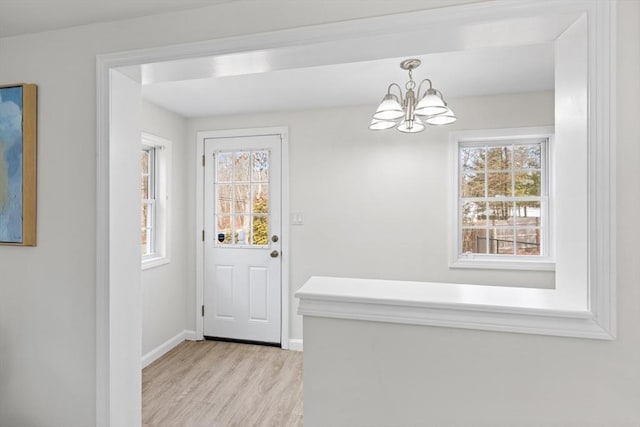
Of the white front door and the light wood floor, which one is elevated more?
the white front door

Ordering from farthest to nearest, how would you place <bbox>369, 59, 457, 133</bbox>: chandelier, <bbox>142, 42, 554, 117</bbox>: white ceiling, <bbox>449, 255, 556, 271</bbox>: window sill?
<bbox>449, 255, 556, 271</bbox>: window sill, <bbox>142, 42, 554, 117</bbox>: white ceiling, <bbox>369, 59, 457, 133</bbox>: chandelier

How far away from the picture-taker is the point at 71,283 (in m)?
1.69

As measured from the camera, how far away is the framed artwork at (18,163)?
1699 mm

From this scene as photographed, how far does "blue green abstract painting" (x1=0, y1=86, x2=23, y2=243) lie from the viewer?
1.71 m

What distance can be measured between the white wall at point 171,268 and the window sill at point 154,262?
4 centimetres

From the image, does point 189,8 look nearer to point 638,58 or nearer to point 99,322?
point 99,322

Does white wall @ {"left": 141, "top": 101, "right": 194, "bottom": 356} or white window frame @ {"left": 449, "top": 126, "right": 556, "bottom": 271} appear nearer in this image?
white window frame @ {"left": 449, "top": 126, "right": 556, "bottom": 271}

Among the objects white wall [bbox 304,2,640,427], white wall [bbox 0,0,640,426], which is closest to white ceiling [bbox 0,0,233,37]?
white wall [bbox 0,0,640,426]

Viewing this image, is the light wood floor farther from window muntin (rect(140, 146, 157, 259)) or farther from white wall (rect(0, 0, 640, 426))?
window muntin (rect(140, 146, 157, 259))

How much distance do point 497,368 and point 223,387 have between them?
2.12 m

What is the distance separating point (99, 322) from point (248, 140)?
221 centimetres

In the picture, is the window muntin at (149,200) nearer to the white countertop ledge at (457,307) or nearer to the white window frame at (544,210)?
the white countertop ledge at (457,307)

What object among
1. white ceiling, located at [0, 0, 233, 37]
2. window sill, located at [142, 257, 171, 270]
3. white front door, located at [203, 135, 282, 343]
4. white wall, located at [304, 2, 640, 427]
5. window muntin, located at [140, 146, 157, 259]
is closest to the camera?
white wall, located at [304, 2, 640, 427]

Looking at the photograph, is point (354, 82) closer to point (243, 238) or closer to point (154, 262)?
point (243, 238)
